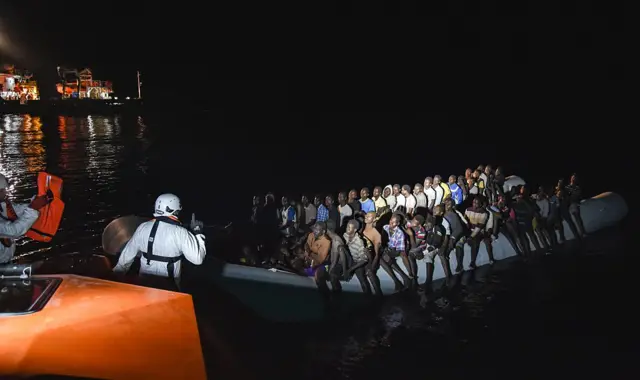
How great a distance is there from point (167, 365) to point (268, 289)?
18.2 feet

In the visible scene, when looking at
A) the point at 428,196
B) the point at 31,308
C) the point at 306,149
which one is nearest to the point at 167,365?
the point at 31,308

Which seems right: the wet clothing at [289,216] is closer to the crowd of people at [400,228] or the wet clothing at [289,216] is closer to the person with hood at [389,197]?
the crowd of people at [400,228]

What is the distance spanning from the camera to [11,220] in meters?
5.38

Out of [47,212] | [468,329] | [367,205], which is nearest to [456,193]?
[367,205]

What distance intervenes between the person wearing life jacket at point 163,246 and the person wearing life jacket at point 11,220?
93cm

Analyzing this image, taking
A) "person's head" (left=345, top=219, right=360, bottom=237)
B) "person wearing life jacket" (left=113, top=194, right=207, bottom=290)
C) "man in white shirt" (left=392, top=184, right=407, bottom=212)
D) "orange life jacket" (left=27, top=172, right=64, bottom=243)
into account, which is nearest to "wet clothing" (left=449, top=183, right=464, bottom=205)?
"man in white shirt" (left=392, top=184, right=407, bottom=212)

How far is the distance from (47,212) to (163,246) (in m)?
1.28

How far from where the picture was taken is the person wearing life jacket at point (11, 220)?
5.26 meters

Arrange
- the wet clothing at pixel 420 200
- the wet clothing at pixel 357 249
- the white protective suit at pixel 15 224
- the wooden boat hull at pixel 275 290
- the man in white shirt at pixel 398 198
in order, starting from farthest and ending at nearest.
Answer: the wet clothing at pixel 420 200
the man in white shirt at pixel 398 198
the wet clothing at pixel 357 249
the wooden boat hull at pixel 275 290
the white protective suit at pixel 15 224

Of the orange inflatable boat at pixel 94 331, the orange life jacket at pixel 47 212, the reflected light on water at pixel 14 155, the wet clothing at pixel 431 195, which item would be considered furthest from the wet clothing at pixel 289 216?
the reflected light on water at pixel 14 155

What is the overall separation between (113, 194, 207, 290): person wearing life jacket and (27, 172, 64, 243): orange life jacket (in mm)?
843

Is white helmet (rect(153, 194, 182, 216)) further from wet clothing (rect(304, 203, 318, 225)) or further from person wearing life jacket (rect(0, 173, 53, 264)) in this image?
wet clothing (rect(304, 203, 318, 225))

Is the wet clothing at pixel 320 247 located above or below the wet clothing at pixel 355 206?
below

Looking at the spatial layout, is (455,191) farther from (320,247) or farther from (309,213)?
(320,247)
